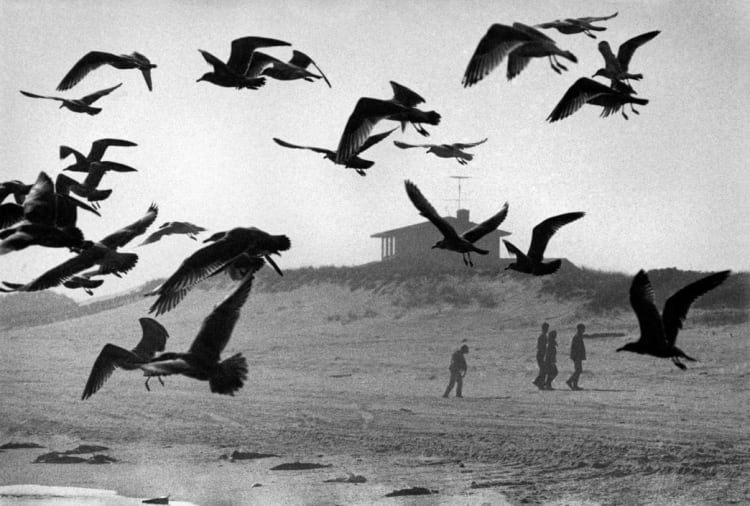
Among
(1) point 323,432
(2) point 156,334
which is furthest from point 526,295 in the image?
(2) point 156,334

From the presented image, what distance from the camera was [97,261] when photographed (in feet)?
29.8

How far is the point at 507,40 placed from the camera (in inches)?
329

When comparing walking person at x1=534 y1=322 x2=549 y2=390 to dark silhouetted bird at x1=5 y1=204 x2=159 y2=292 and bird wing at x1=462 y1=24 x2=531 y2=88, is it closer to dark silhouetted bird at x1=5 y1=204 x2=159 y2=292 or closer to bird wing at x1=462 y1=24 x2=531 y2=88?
dark silhouetted bird at x1=5 y1=204 x2=159 y2=292

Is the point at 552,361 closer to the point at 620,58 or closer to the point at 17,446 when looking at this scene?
the point at 17,446

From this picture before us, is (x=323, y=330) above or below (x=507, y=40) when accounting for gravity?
below

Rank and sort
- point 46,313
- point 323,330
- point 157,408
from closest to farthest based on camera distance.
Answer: point 157,408
point 323,330
point 46,313

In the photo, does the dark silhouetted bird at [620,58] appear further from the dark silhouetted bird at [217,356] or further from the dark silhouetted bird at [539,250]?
the dark silhouetted bird at [217,356]

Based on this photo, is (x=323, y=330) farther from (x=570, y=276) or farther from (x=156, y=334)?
(x=156, y=334)

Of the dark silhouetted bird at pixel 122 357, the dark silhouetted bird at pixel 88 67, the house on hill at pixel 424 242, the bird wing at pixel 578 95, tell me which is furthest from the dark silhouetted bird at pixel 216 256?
the house on hill at pixel 424 242

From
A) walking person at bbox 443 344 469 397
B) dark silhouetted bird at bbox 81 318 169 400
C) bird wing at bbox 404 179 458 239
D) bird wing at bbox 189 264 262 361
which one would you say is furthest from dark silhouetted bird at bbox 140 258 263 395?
walking person at bbox 443 344 469 397

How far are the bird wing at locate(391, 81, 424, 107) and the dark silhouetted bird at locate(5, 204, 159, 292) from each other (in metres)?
2.42

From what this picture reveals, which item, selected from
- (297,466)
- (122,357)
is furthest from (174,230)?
(297,466)

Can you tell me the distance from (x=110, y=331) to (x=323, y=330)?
→ 8.23m

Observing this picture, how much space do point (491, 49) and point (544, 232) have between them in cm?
214
